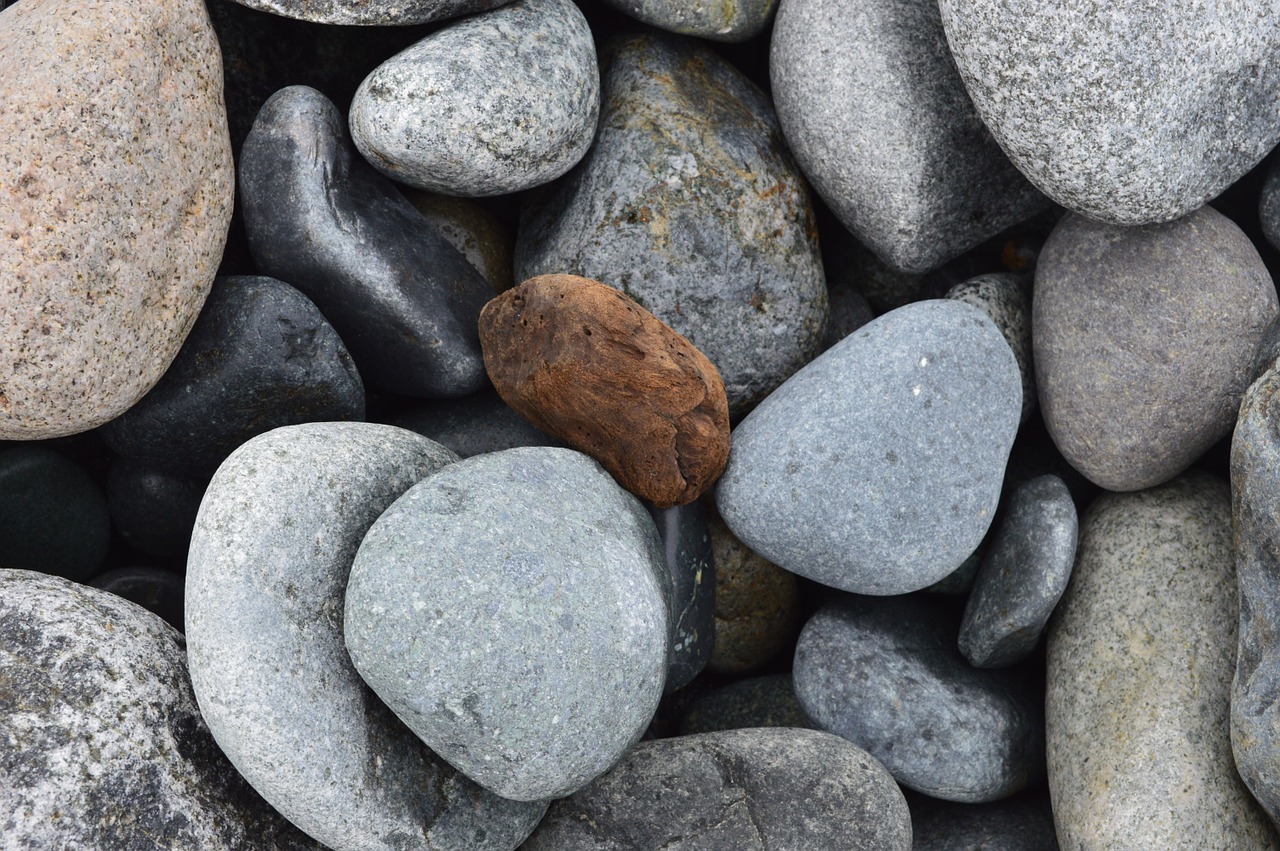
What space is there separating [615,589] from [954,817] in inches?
49.4

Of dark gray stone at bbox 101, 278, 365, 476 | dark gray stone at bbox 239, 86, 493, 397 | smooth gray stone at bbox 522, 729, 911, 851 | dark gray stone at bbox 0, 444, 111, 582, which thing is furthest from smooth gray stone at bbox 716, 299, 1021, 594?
dark gray stone at bbox 0, 444, 111, 582

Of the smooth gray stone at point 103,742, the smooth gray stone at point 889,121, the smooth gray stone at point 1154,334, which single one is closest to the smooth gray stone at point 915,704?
the smooth gray stone at point 1154,334

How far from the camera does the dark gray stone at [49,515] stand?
2447 mm

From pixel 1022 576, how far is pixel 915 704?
1.33ft

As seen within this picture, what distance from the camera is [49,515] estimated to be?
2506 millimetres

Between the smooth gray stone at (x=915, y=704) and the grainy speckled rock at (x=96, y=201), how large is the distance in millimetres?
1717

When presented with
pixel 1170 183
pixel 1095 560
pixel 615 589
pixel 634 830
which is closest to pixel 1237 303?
pixel 1170 183

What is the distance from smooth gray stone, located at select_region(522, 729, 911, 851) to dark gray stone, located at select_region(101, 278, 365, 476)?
1.12 m

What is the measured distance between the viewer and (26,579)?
2113 millimetres

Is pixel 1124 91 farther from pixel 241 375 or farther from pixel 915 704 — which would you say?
pixel 241 375

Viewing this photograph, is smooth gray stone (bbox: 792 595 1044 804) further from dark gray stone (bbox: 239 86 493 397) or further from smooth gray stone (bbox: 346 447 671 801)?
dark gray stone (bbox: 239 86 493 397)

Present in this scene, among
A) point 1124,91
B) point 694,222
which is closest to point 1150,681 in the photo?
point 1124,91

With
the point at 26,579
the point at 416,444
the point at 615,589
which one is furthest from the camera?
the point at 416,444

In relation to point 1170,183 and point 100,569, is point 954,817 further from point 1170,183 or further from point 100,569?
point 100,569
